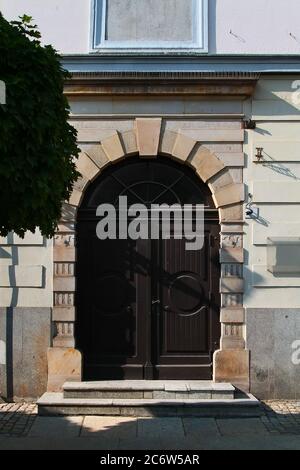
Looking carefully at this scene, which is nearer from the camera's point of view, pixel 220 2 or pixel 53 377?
pixel 53 377

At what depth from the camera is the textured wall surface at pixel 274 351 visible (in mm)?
7473

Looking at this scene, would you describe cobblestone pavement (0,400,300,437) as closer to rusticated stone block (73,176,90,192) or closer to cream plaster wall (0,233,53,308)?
cream plaster wall (0,233,53,308)

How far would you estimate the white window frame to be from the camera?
7.88 m

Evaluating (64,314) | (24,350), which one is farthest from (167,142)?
(24,350)

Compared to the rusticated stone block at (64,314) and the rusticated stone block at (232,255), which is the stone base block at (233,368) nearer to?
the rusticated stone block at (232,255)

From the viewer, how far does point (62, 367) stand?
7.46 metres

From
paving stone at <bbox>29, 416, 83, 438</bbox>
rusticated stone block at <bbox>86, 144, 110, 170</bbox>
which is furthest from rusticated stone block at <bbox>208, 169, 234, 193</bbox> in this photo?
paving stone at <bbox>29, 416, 83, 438</bbox>

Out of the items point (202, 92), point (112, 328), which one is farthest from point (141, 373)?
point (202, 92)

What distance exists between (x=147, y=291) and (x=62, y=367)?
5.13 feet

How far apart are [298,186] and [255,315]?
1.90m

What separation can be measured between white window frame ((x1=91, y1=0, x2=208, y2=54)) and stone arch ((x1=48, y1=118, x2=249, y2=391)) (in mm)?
1079

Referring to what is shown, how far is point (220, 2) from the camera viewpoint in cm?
794

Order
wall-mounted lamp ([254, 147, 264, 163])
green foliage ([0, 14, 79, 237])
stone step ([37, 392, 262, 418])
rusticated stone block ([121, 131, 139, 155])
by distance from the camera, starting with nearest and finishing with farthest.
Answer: green foliage ([0, 14, 79, 237]) → stone step ([37, 392, 262, 418]) → wall-mounted lamp ([254, 147, 264, 163]) → rusticated stone block ([121, 131, 139, 155])

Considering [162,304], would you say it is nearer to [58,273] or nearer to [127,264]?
[127,264]
